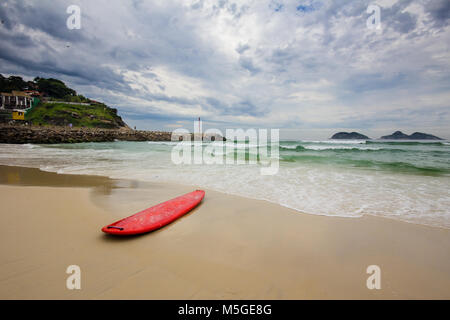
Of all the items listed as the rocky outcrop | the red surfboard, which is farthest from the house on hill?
the red surfboard

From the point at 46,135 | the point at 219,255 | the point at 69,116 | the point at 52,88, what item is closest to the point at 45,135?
the point at 46,135

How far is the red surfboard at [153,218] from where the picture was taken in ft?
8.12

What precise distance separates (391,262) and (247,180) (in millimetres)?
4327

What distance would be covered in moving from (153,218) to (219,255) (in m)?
1.35

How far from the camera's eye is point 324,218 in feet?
10.8

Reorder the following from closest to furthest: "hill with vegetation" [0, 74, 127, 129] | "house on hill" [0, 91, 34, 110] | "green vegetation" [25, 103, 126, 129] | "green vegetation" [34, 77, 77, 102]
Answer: "green vegetation" [25, 103, 126, 129], "hill with vegetation" [0, 74, 127, 129], "house on hill" [0, 91, 34, 110], "green vegetation" [34, 77, 77, 102]

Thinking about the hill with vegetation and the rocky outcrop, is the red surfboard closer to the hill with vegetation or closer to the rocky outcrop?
the rocky outcrop

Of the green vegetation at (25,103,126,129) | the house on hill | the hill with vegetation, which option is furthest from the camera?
the house on hill

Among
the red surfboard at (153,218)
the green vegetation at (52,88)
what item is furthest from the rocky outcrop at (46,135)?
the green vegetation at (52,88)

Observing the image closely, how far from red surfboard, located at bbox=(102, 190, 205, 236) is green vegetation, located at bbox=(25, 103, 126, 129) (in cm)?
5016

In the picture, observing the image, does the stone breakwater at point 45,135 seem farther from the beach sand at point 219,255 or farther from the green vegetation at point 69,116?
the beach sand at point 219,255

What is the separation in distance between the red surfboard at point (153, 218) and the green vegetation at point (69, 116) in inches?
1975

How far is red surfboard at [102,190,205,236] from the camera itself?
8.12ft

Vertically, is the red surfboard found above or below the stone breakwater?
below
